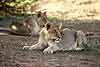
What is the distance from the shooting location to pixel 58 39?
5973 mm

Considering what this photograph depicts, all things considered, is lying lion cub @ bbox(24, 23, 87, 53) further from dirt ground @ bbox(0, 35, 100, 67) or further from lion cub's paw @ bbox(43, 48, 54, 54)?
dirt ground @ bbox(0, 35, 100, 67)

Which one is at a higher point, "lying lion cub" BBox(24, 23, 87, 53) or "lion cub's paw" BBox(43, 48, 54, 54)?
"lying lion cub" BBox(24, 23, 87, 53)

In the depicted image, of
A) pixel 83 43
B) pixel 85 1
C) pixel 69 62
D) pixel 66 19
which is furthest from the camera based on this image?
pixel 85 1

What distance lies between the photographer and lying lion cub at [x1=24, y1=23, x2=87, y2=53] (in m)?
5.95

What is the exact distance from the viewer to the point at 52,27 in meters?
5.96

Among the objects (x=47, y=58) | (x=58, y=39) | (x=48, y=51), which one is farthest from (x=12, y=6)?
(x=47, y=58)

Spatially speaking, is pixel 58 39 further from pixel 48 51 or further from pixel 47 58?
pixel 47 58

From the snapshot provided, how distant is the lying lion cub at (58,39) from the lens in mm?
5945

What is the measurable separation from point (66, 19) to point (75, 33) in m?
10.2

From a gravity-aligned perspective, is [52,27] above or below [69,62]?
above

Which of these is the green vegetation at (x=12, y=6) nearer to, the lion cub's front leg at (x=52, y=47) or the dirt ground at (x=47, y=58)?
the dirt ground at (x=47, y=58)

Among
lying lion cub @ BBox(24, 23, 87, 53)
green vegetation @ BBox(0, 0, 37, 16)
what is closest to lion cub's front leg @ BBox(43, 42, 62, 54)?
lying lion cub @ BBox(24, 23, 87, 53)

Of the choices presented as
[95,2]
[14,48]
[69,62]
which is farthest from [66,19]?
[69,62]

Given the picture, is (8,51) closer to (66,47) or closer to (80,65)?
(66,47)
